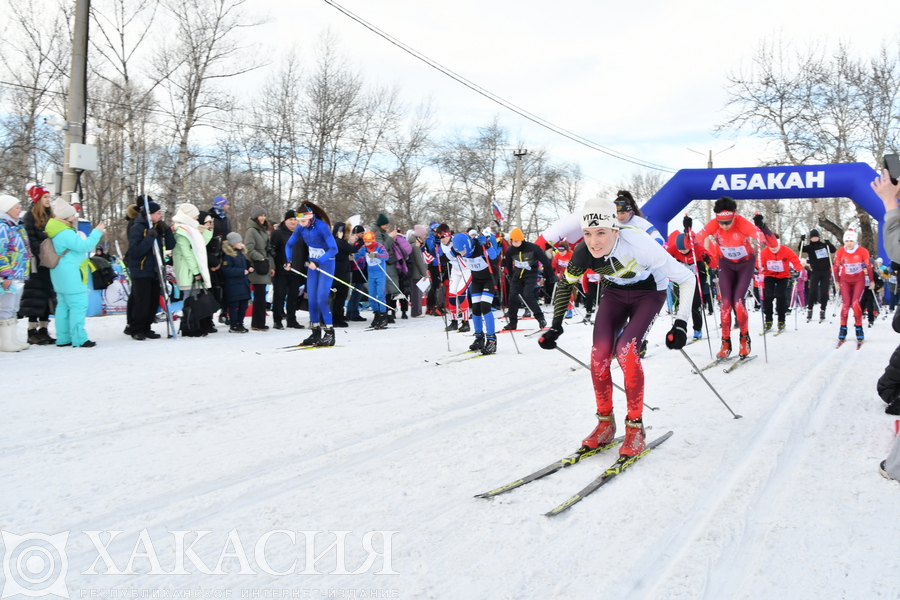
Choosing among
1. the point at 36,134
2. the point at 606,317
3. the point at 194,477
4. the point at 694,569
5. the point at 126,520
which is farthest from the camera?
the point at 36,134

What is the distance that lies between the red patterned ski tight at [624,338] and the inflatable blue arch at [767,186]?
6487mm

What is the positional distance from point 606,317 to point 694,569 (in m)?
1.92

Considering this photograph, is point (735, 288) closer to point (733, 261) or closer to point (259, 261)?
point (733, 261)

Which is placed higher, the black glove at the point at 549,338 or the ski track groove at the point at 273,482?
the black glove at the point at 549,338

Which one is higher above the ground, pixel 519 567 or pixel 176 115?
pixel 176 115

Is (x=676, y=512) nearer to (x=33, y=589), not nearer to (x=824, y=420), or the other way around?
(x=824, y=420)

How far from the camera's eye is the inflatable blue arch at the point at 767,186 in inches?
367

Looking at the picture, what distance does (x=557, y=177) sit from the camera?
47312 mm

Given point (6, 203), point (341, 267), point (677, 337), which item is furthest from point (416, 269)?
point (677, 337)

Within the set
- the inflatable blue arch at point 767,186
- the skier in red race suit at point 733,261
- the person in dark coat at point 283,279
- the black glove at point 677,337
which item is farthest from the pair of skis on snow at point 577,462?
the person in dark coat at point 283,279

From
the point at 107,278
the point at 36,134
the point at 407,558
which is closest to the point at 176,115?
the point at 36,134

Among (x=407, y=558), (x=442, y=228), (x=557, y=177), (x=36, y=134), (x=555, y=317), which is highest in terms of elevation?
(x=557, y=177)

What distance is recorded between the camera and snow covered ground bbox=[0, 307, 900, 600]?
95.3 inches

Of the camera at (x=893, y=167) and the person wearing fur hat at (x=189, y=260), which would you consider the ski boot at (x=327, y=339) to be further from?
the camera at (x=893, y=167)
